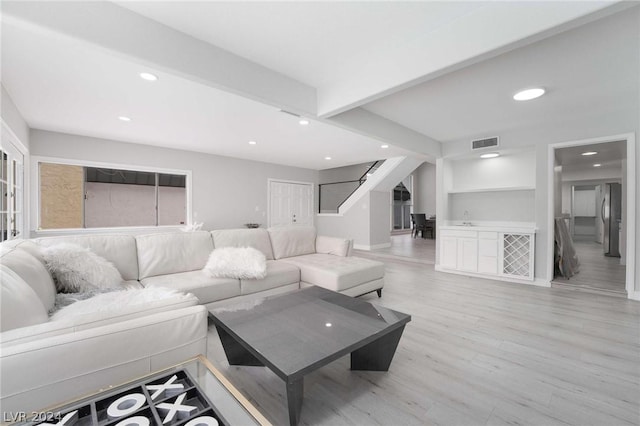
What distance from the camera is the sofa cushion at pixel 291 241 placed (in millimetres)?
3724

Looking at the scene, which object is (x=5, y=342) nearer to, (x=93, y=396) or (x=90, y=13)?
(x=93, y=396)

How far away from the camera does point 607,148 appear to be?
4.64 metres

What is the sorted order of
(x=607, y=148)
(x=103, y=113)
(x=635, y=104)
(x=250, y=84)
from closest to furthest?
(x=250, y=84), (x=635, y=104), (x=103, y=113), (x=607, y=148)

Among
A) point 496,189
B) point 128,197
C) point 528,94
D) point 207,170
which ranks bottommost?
point 496,189

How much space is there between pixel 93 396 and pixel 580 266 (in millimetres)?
6873

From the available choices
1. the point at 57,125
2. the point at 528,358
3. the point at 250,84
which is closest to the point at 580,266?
the point at 528,358

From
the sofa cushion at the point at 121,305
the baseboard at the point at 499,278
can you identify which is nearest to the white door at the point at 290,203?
the baseboard at the point at 499,278

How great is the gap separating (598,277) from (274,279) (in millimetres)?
4924

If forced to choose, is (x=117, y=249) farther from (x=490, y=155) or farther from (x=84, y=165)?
(x=490, y=155)

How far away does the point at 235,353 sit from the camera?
189cm

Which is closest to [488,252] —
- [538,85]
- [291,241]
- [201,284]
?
[538,85]

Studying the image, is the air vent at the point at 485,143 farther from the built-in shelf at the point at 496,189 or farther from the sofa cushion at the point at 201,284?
the sofa cushion at the point at 201,284

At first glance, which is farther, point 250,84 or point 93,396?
point 250,84

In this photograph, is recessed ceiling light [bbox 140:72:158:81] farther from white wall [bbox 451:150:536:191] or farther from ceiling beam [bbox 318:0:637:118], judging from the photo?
white wall [bbox 451:150:536:191]
